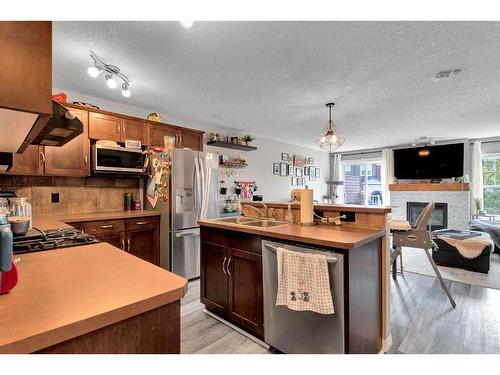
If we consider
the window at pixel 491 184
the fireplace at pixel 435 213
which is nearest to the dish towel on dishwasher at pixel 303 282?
the fireplace at pixel 435 213

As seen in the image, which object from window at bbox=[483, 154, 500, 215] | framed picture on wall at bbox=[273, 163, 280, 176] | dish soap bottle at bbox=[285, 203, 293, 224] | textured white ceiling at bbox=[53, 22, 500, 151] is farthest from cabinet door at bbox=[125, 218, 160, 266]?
window at bbox=[483, 154, 500, 215]

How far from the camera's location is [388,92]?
10.3 feet

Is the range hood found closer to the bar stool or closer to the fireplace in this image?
the bar stool

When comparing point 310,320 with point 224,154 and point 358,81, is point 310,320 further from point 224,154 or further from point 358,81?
point 224,154

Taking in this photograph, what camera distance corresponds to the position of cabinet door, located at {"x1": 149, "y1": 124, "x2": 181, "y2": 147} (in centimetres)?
360

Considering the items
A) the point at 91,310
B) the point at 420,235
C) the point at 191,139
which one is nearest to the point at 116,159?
the point at 191,139

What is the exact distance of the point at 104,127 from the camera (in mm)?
3205

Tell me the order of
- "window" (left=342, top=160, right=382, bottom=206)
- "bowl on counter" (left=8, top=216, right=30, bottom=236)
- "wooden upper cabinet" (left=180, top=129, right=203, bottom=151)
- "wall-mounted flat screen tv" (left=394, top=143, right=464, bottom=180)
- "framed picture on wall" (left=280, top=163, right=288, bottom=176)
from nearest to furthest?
"bowl on counter" (left=8, top=216, right=30, bottom=236), "wooden upper cabinet" (left=180, top=129, right=203, bottom=151), "wall-mounted flat screen tv" (left=394, top=143, right=464, bottom=180), "framed picture on wall" (left=280, top=163, right=288, bottom=176), "window" (left=342, top=160, right=382, bottom=206)

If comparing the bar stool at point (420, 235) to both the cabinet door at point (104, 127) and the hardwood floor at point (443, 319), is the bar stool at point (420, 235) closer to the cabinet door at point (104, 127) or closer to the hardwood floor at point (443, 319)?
the hardwood floor at point (443, 319)

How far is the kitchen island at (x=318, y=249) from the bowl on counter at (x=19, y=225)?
1296mm

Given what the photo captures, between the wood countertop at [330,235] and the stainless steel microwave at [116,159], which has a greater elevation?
the stainless steel microwave at [116,159]

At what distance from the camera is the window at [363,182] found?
757 centimetres

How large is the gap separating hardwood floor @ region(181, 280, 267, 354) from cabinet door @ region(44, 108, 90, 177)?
207 cm
